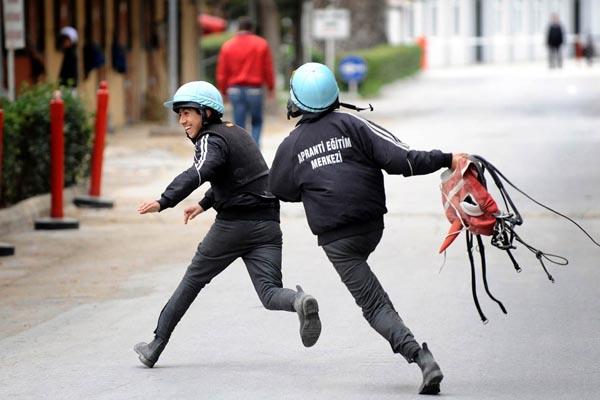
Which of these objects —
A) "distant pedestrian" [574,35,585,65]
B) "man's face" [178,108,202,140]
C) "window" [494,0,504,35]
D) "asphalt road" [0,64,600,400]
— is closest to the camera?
"asphalt road" [0,64,600,400]

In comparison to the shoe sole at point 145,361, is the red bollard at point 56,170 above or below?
above

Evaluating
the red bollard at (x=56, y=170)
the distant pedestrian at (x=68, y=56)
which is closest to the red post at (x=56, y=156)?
the red bollard at (x=56, y=170)

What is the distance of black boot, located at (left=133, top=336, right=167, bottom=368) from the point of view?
7.32 m

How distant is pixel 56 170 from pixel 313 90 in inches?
254

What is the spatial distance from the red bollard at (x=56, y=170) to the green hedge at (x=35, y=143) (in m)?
0.41

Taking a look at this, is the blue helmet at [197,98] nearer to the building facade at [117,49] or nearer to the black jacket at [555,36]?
the building facade at [117,49]

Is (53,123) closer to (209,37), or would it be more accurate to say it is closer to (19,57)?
(19,57)

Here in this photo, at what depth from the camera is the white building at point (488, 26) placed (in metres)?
64.8

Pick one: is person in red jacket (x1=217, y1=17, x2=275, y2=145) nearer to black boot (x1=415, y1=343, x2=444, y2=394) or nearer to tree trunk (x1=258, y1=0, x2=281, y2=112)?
tree trunk (x1=258, y1=0, x2=281, y2=112)

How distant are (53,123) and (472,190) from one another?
264 inches

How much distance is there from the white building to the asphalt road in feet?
160

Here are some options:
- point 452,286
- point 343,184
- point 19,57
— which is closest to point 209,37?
point 19,57

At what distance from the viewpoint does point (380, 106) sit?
30781 mm

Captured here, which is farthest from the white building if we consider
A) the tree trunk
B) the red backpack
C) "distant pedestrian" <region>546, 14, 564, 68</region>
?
the red backpack
